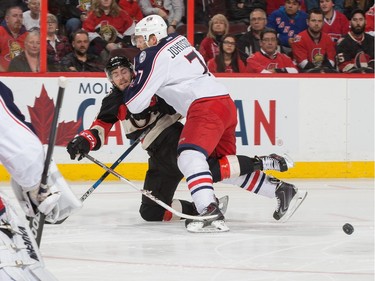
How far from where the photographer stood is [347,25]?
7.66 m

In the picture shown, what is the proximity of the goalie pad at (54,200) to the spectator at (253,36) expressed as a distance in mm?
4865

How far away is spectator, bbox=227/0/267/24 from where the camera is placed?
292 inches

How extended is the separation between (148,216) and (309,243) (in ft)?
3.31

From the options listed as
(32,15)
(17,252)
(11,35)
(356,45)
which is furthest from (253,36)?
(17,252)

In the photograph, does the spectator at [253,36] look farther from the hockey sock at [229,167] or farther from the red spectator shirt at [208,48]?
the hockey sock at [229,167]

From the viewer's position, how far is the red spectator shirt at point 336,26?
300 inches

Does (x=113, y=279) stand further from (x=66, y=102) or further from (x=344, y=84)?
(x=344, y=84)

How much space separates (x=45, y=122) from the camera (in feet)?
22.8

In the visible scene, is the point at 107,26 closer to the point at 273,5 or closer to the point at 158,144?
the point at 273,5

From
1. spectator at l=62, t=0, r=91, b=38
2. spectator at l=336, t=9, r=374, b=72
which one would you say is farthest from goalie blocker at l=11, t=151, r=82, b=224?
spectator at l=336, t=9, r=374, b=72

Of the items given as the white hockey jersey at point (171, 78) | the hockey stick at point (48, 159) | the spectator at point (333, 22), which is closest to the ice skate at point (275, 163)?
the white hockey jersey at point (171, 78)

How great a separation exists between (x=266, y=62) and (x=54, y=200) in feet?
16.5

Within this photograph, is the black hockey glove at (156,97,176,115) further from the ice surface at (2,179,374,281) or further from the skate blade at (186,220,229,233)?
the skate blade at (186,220,229,233)

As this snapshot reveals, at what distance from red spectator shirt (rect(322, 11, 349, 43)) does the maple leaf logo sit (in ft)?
6.32
